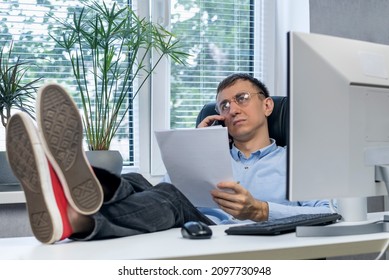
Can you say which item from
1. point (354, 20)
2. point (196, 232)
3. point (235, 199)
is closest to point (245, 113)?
point (235, 199)

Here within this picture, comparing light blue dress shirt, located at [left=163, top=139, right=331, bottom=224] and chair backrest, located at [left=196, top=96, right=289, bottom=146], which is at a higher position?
chair backrest, located at [left=196, top=96, right=289, bottom=146]

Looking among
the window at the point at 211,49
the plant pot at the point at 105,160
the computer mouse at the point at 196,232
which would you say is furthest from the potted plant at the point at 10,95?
the computer mouse at the point at 196,232

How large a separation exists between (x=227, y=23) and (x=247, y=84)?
0.92 metres

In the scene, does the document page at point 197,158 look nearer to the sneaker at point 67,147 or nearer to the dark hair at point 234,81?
the sneaker at point 67,147

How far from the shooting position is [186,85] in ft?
9.73

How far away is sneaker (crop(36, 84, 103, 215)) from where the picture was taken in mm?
1209

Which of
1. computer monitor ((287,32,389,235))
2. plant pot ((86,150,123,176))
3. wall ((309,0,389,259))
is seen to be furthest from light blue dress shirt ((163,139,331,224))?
wall ((309,0,389,259))

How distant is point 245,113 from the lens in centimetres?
217

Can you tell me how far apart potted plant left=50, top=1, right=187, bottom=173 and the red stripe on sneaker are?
4.07 feet

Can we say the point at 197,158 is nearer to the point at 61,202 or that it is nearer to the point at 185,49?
the point at 61,202

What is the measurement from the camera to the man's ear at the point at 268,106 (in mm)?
2227

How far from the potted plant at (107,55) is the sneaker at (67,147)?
1.25 meters

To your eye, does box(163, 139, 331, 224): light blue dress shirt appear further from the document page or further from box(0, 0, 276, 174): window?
box(0, 0, 276, 174): window

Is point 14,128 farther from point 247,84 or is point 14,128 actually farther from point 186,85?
point 186,85
